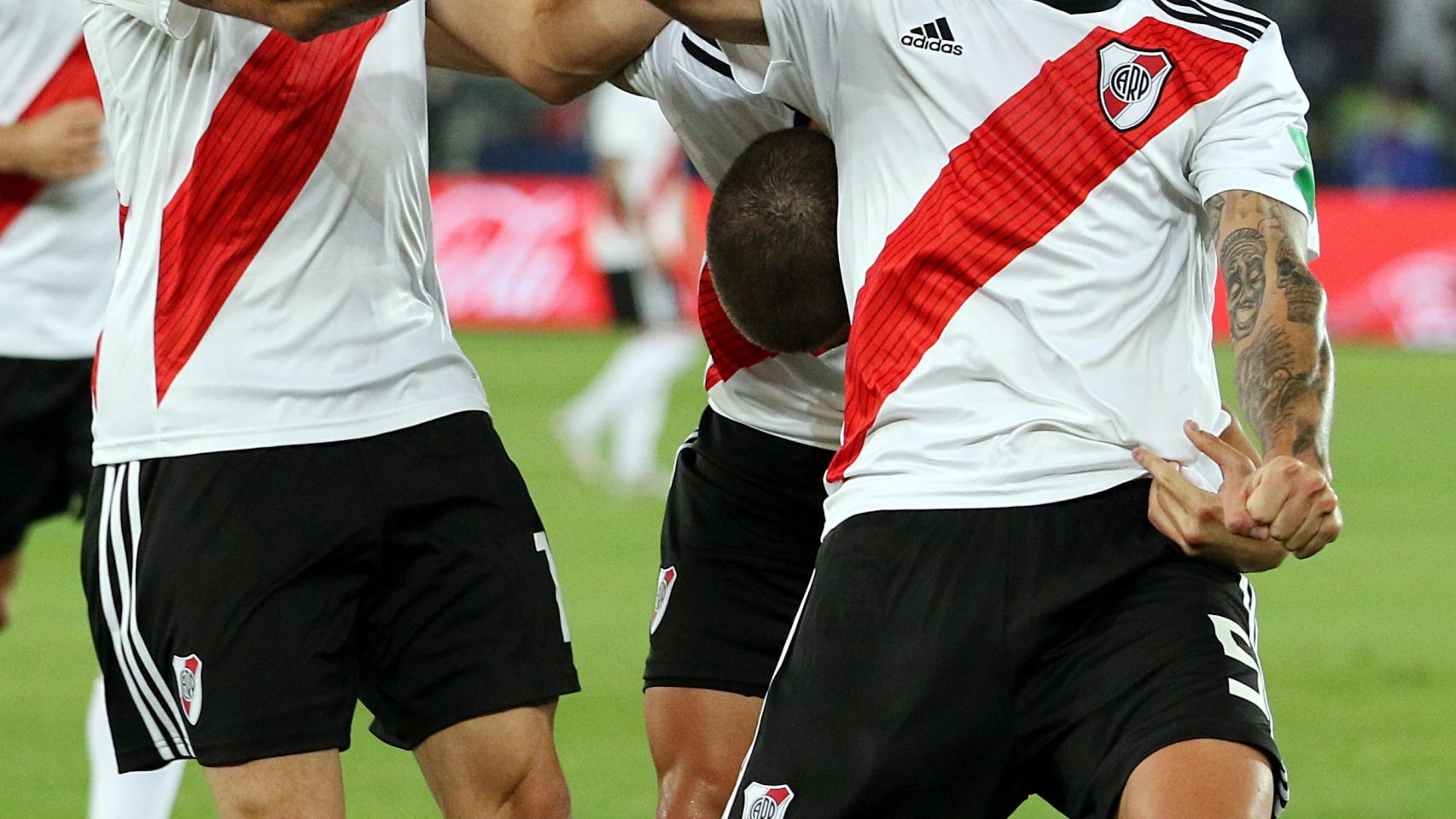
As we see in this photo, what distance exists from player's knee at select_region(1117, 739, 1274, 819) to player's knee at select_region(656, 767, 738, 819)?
60.9 inches

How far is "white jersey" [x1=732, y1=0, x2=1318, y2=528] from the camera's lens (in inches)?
126

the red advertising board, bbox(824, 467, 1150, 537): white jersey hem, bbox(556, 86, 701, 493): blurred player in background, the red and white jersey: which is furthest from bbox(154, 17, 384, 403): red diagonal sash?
the red advertising board

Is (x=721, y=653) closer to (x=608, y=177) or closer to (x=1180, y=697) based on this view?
(x=1180, y=697)

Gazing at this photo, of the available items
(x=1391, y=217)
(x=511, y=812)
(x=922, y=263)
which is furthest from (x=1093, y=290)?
(x=1391, y=217)

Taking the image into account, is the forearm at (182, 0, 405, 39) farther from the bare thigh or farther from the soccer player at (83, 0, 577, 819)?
the bare thigh

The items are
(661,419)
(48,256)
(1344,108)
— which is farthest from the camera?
(1344,108)

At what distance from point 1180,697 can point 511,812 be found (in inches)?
48.5

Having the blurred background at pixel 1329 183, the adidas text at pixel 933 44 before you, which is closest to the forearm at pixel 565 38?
the adidas text at pixel 933 44

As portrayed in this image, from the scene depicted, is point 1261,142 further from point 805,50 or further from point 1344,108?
point 1344,108

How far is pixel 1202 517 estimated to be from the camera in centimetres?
306

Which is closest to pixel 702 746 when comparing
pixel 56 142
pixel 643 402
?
pixel 56 142

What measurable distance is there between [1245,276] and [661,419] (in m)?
9.54

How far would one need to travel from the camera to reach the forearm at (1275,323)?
3031mm

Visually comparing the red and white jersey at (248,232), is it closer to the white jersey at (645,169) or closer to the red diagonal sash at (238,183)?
the red diagonal sash at (238,183)
